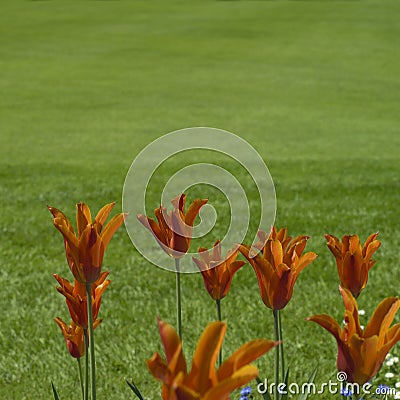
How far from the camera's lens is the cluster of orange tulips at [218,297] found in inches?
32.3

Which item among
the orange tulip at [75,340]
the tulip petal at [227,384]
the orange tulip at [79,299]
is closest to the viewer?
the tulip petal at [227,384]

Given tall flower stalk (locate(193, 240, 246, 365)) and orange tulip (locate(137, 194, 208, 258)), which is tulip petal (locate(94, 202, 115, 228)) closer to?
orange tulip (locate(137, 194, 208, 258))

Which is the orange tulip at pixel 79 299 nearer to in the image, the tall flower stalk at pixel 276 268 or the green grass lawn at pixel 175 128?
the tall flower stalk at pixel 276 268

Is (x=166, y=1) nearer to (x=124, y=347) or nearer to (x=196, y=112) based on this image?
(x=196, y=112)

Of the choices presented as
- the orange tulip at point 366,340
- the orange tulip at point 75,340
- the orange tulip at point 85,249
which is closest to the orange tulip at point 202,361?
the orange tulip at point 366,340

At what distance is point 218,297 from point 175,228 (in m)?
0.19

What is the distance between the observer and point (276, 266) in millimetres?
1409

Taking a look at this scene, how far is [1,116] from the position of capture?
14016mm

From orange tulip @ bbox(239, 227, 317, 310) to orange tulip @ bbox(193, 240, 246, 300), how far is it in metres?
0.10

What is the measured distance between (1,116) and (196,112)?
372 cm

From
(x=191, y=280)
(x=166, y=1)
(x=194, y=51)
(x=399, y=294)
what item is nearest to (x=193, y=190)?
(x=191, y=280)

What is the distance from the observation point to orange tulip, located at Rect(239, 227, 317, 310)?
1.37m

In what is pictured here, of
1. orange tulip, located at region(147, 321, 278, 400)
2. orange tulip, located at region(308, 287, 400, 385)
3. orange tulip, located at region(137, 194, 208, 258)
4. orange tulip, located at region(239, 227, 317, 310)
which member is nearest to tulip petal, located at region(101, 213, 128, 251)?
orange tulip, located at region(137, 194, 208, 258)

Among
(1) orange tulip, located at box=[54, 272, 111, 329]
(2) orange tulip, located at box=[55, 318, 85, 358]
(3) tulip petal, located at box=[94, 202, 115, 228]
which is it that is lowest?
(2) orange tulip, located at box=[55, 318, 85, 358]
